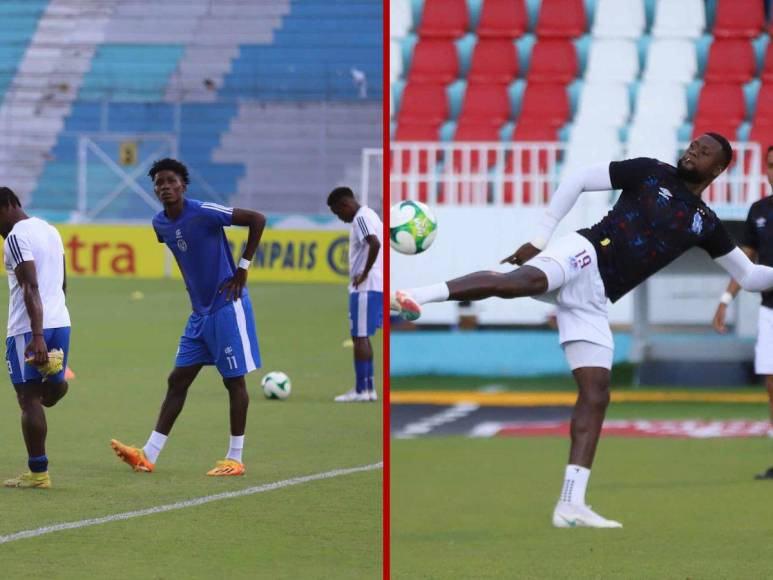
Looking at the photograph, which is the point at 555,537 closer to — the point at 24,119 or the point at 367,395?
the point at 367,395

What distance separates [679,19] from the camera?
1716 centimetres

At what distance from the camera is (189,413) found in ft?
27.9

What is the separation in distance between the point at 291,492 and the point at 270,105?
65.0 feet

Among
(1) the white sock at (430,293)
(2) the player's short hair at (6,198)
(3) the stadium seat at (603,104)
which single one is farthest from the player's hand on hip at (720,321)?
(3) the stadium seat at (603,104)

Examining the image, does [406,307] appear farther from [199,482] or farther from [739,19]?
[739,19]

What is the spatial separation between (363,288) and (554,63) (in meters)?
9.05

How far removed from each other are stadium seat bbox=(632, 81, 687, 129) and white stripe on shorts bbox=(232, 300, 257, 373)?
11.0 m

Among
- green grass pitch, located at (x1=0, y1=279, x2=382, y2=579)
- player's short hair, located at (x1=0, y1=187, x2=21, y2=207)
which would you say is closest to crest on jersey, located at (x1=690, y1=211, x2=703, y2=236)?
green grass pitch, located at (x1=0, y1=279, x2=382, y2=579)

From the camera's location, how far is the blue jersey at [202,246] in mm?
6094

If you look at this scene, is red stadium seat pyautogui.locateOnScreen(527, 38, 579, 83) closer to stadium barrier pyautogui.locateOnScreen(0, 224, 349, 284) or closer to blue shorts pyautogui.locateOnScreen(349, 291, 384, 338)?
stadium barrier pyautogui.locateOnScreen(0, 224, 349, 284)

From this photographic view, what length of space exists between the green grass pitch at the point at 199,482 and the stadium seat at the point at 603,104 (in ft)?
18.9

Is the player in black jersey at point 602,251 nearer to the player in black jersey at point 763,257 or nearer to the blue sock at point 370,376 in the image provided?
the player in black jersey at point 763,257

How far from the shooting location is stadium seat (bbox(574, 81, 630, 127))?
1697 cm

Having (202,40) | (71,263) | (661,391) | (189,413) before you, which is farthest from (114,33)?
(189,413)
